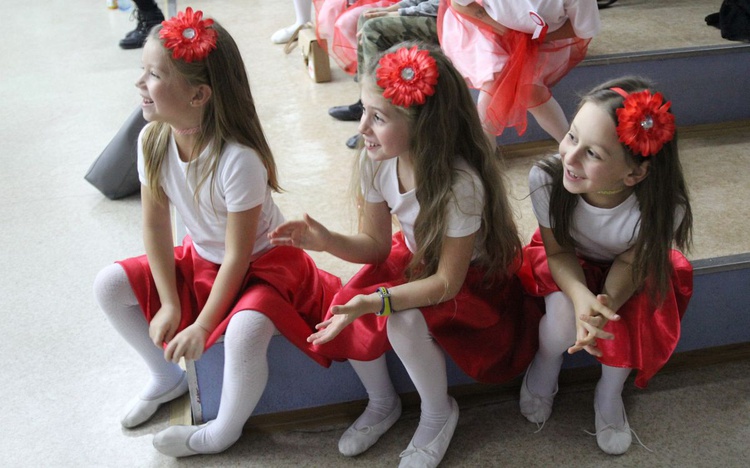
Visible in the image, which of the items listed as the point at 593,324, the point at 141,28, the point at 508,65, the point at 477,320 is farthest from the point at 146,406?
the point at 141,28

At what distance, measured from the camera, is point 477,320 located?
4.98 ft

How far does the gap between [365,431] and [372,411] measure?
0.05 metres

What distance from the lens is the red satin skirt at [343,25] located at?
103 inches

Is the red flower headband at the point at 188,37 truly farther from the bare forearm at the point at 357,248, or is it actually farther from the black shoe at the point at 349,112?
the black shoe at the point at 349,112

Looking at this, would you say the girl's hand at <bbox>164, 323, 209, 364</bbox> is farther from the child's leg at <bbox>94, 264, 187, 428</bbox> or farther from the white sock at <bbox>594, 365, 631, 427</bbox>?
the white sock at <bbox>594, 365, 631, 427</bbox>

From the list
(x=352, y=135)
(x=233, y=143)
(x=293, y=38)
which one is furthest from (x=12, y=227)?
(x=293, y=38)

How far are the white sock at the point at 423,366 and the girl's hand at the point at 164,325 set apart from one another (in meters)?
0.43

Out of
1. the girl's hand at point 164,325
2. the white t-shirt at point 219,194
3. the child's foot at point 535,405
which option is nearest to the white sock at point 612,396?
the child's foot at point 535,405

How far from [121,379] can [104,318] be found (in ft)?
0.86

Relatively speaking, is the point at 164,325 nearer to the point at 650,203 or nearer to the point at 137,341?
the point at 137,341

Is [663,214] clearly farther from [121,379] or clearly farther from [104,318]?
[104,318]

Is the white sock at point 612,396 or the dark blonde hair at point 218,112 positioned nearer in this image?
the dark blonde hair at point 218,112

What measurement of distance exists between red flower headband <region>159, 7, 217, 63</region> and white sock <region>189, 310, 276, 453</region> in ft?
1.59

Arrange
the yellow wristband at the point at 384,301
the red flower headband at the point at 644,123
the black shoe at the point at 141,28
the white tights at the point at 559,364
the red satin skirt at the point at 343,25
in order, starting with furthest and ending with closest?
the black shoe at the point at 141,28, the red satin skirt at the point at 343,25, the white tights at the point at 559,364, the yellow wristband at the point at 384,301, the red flower headband at the point at 644,123
